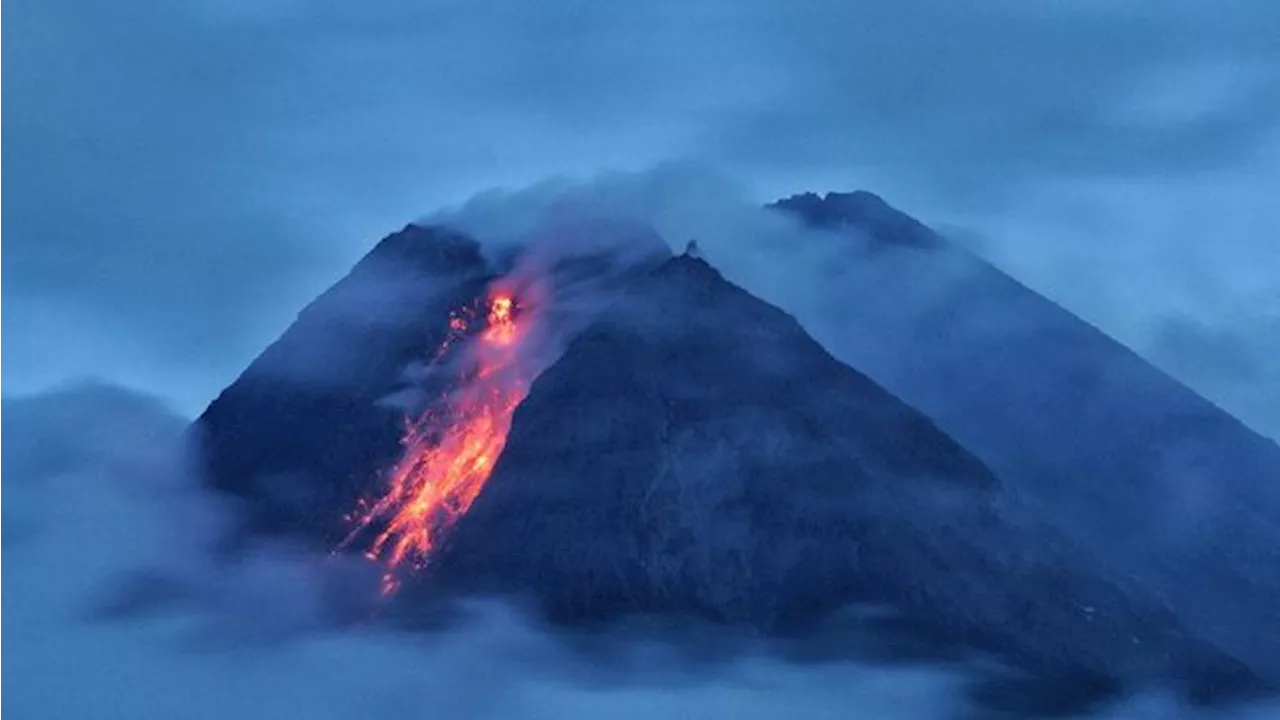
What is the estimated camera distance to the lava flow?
17850 cm

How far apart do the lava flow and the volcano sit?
0.86ft

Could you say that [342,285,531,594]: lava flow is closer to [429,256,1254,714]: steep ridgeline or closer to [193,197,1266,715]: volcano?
[193,197,1266,715]: volcano

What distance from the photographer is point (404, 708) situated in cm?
18500

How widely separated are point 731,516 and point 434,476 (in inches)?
1218

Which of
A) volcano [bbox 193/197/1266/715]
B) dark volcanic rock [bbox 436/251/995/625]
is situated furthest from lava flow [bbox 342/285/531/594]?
dark volcanic rock [bbox 436/251/995/625]

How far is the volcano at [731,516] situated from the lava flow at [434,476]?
26 centimetres

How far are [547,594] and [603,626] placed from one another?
5.10 m

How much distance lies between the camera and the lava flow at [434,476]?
7028 inches

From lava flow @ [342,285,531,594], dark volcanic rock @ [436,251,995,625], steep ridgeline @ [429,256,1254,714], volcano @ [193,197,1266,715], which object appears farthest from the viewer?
lava flow @ [342,285,531,594]

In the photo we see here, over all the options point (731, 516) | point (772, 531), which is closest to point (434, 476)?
point (731, 516)

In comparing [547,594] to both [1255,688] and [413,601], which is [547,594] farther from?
[1255,688]

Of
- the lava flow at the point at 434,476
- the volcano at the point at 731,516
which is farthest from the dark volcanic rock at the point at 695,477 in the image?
the lava flow at the point at 434,476

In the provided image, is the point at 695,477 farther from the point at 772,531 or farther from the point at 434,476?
the point at 434,476

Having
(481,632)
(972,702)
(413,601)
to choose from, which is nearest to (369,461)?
(413,601)
